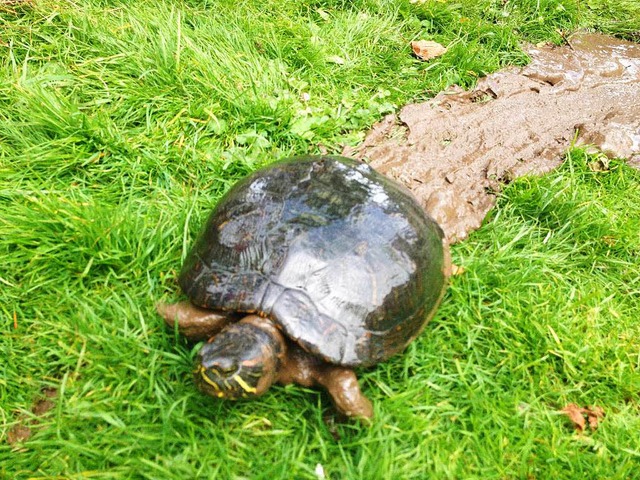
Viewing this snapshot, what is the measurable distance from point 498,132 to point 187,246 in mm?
2701

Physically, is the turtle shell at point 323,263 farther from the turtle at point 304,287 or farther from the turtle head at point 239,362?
the turtle head at point 239,362

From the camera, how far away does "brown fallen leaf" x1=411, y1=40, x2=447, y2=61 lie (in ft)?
15.5

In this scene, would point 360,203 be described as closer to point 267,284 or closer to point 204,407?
point 267,284

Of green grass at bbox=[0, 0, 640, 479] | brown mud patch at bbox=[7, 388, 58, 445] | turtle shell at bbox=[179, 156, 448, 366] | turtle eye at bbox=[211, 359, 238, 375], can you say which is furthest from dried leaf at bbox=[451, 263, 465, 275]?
brown mud patch at bbox=[7, 388, 58, 445]

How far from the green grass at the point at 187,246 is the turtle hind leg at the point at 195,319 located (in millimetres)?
122

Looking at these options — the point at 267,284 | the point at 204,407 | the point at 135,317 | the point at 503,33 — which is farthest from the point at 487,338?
the point at 503,33

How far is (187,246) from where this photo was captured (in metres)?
2.95

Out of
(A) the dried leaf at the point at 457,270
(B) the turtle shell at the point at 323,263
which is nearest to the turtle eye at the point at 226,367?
(B) the turtle shell at the point at 323,263

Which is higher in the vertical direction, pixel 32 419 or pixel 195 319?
pixel 195 319

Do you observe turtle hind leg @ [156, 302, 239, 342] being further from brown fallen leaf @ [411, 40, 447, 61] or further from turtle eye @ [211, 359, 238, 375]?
brown fallen leaf @ [411, 40, 447, 61]

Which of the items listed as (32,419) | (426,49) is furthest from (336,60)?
(32,419)

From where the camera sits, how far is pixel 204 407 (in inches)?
93.4

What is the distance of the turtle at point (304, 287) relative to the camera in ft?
7.30

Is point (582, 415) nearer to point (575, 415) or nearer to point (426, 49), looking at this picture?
point (575, 415)
